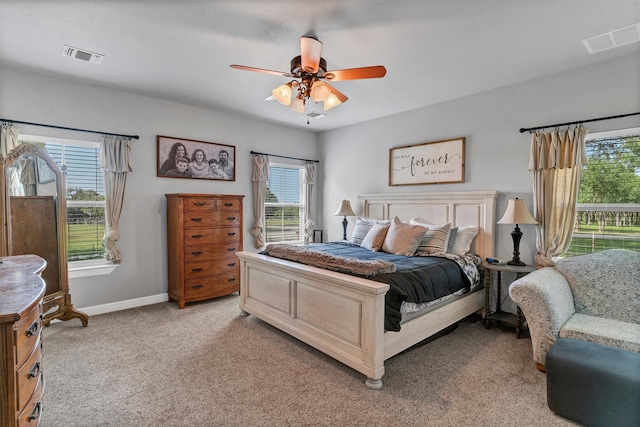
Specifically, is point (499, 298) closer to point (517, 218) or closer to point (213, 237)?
point (517, 218)

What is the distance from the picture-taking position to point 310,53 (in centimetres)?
226

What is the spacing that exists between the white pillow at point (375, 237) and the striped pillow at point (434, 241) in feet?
1.55

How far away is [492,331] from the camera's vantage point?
319 centimetres

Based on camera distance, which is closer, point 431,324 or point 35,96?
point 431,324

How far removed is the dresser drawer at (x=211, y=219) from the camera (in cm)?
386

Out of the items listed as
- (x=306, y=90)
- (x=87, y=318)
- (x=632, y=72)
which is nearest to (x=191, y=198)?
(x=87, y=318)

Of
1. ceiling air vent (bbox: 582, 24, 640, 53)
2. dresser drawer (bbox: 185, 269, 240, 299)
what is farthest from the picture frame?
dresser drawer (bbox: 185, 269, 240, 299)

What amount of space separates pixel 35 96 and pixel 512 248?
214 inches

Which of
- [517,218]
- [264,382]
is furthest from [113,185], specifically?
[517,218]

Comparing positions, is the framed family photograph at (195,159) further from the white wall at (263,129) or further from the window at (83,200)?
the window at (83,200)

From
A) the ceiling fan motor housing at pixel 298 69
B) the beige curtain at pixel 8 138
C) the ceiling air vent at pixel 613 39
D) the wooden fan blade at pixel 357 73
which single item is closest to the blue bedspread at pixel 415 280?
the wooden fan blade at pixel 357 73

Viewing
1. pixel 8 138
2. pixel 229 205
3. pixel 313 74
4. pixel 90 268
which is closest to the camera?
pixel 313 74

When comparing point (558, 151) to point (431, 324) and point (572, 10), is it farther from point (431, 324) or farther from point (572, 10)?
point (431, 324)

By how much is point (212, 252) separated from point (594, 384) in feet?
12.5
